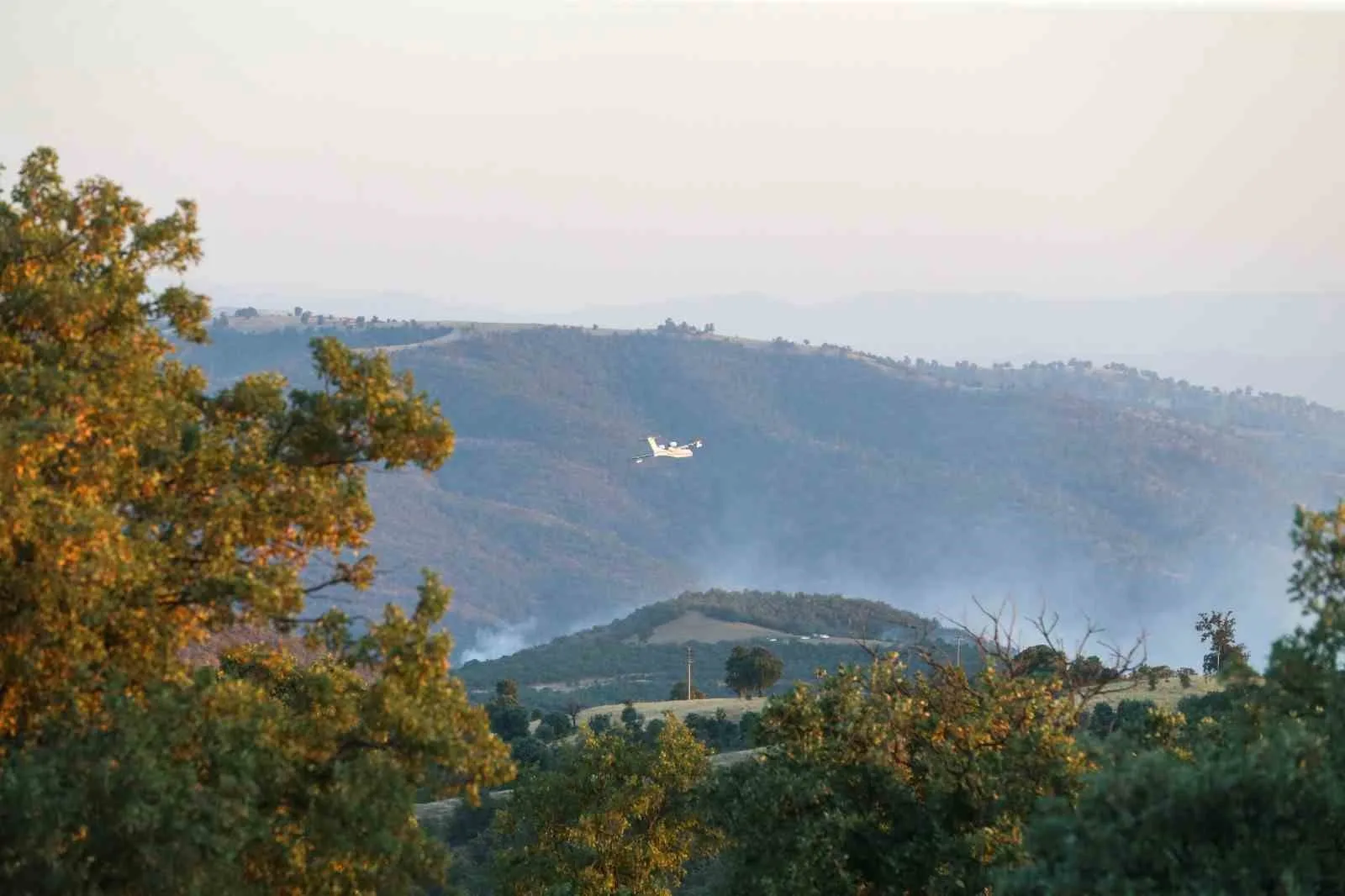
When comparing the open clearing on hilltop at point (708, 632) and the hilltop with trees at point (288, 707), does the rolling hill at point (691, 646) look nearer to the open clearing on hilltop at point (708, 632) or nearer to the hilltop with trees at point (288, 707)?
the open clearing on hilltop at point (708, 632)

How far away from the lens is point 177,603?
1412 centimetres

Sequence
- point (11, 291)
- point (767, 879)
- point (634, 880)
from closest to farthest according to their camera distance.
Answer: point (11, 291), point (767, 879), point (634, 880)

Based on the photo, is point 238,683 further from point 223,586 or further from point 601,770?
point 601,770

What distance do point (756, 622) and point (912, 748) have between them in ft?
435

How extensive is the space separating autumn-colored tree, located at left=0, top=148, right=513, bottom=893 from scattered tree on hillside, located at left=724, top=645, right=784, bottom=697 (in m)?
69.2

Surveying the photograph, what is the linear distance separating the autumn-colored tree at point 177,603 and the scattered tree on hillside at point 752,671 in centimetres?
6919

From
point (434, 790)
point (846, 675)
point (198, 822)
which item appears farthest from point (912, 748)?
point (198, 822)

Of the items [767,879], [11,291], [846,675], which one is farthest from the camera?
[846,675]

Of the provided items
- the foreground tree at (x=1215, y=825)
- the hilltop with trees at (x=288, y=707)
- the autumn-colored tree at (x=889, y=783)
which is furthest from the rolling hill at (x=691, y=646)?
the foreground tree at (x=1215, y=825)

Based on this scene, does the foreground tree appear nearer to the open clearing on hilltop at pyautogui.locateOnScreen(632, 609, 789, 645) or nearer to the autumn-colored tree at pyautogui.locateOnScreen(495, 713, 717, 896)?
the autumn-colored tree at pyautogui.locateOnScreen(495, 713, 717, 896)

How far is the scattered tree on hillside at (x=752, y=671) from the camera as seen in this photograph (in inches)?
3324

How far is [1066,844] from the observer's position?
1188cm

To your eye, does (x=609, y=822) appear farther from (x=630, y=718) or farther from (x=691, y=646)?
(x=691, y=646)

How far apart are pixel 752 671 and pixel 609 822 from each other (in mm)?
56823
